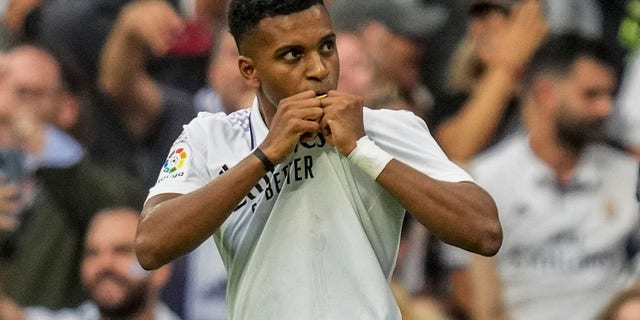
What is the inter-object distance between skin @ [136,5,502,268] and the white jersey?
0.09 metres

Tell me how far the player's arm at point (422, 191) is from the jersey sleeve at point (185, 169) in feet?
1.01

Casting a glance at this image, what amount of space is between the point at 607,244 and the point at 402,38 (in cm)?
122

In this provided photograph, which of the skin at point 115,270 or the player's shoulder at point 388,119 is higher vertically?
the player's shoulder at point 388,119

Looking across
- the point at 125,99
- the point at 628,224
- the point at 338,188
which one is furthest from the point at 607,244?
the point at 338,188

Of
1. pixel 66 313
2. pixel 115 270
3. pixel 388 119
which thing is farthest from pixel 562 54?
pixel 388 119

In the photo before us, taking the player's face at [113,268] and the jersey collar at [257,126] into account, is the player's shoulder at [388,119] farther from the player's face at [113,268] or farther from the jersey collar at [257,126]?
the player's face at [113,268]

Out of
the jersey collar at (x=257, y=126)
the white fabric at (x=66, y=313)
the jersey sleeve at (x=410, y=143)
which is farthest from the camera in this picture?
the white fabric at (x=66, y=313)

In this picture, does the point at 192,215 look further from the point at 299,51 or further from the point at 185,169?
the point at 299,51

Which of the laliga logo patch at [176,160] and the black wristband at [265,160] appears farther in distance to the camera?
the laliga logo patch at [176,160]

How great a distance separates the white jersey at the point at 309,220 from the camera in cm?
254

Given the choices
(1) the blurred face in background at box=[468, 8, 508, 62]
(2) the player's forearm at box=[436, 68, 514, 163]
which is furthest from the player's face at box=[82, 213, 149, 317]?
(1) the blurred face in background at box=[468, 8, 508, 62]

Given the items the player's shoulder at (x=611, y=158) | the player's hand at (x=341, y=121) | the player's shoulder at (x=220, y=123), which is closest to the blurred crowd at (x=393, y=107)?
the player's shoulder at (x=611, y=158)

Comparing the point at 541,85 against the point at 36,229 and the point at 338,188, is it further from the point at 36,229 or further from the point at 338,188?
the point at 338,188

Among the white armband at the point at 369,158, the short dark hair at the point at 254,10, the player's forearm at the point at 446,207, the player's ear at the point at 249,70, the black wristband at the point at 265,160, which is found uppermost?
the short dark hair at the point at 254,10
